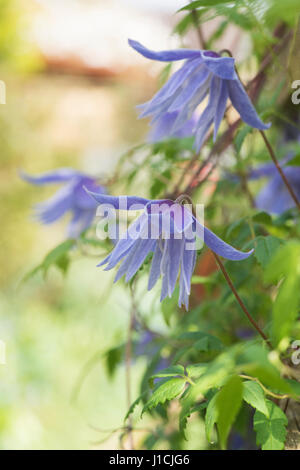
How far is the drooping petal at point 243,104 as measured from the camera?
46 cm

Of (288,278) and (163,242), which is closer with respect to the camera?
(288,278)

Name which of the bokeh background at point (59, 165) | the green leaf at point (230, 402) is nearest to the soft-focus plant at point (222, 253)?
the green leaf at point (230, 402)

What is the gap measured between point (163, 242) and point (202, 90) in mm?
171

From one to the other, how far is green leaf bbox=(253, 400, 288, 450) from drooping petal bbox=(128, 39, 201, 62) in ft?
0.99

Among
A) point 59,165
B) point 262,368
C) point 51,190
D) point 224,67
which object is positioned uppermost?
point 59,165

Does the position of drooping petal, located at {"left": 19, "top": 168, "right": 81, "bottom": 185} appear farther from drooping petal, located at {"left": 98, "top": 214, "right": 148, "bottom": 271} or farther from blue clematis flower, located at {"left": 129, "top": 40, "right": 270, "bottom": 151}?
drooping petal, located at {"left": 98, "top": 214, "right": 148, "bottom": 271}

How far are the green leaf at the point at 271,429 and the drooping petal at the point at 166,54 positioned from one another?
30 cm

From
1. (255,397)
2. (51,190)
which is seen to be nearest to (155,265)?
(255,397)

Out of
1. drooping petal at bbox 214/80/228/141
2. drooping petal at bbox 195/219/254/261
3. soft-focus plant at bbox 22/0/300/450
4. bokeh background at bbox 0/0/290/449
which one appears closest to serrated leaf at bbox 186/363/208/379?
soft-focus plant at bbox 22/0/300/450

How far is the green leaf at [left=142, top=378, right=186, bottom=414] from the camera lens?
0.41 metres

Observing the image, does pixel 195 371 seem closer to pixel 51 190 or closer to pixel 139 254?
pixel 139 254

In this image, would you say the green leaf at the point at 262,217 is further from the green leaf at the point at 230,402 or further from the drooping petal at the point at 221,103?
the green leaf at the point at 230,402

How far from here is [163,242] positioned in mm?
432

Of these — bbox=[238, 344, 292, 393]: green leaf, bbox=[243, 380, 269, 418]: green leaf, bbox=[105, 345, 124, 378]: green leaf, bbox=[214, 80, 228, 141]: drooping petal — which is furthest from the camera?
bbox=[105, 345, 124, 378]: green leaf
